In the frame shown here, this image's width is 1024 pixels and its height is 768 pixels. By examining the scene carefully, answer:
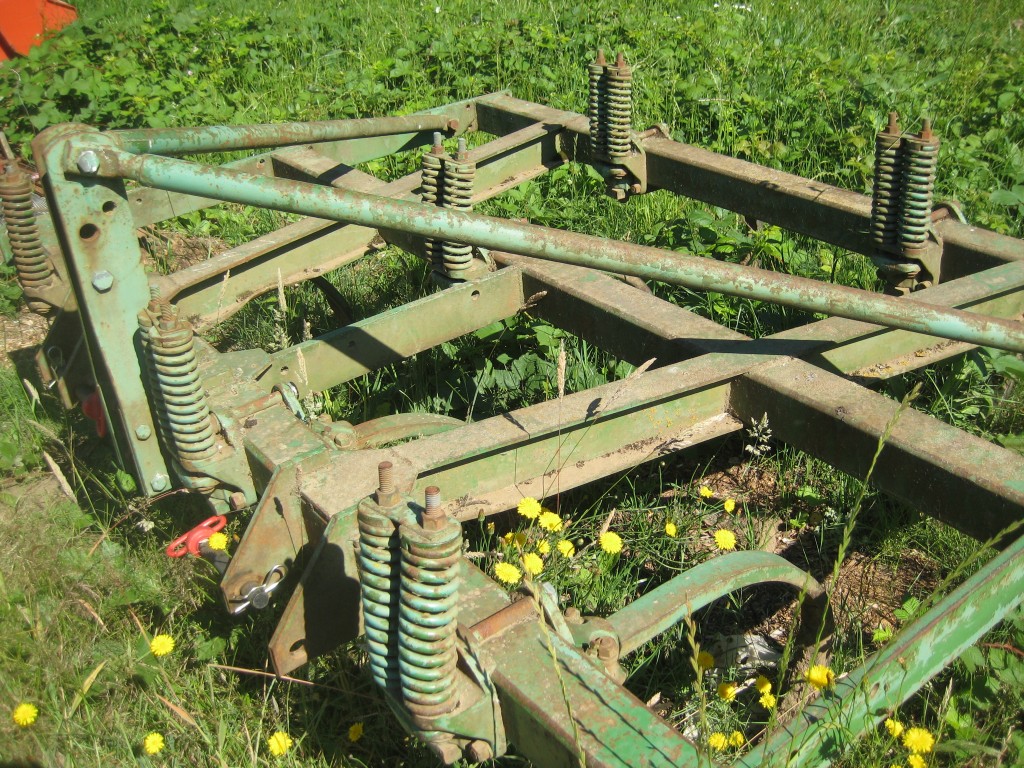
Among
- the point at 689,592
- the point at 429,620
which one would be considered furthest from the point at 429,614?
the point at 689,592

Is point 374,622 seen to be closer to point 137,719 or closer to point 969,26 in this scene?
point 137,719

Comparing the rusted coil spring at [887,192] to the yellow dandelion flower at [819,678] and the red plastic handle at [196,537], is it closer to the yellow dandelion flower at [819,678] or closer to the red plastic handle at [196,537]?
A: the yellow dandelion flower at [819,678]


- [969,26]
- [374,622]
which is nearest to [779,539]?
[374,622]

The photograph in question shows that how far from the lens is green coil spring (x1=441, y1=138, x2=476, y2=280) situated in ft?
10.5

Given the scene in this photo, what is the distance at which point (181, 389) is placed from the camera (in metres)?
2.31

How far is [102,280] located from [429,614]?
1.10 metres

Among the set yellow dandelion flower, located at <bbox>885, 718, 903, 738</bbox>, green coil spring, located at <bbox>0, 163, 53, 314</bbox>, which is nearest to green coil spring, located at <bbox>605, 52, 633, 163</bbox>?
green coil spring, located at <bbox>0, 163, 53, 314</bbox>

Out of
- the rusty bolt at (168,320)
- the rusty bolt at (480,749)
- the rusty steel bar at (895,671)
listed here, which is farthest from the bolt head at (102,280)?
the rusty steel bar at (895,671)

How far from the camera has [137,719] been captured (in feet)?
8.54

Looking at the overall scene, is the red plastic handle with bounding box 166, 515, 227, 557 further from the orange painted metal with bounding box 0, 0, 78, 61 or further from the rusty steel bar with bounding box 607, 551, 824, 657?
the orange painted metal with bounding box 0, 0, 78, 61

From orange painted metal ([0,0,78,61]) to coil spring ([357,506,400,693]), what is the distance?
653 cm

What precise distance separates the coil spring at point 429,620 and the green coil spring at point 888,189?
214 centimetres

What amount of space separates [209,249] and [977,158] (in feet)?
12.8

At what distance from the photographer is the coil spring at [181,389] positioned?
226 centimetres
